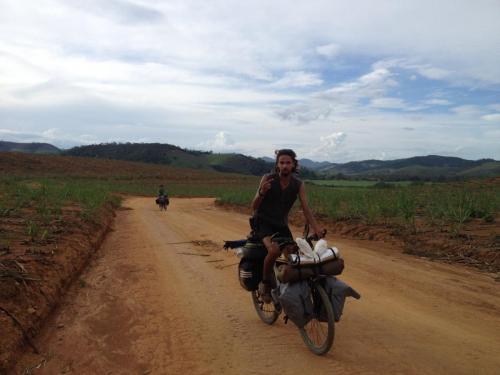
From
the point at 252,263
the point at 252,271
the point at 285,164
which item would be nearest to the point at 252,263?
the point at 252,263

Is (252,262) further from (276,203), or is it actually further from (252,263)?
(276,203)

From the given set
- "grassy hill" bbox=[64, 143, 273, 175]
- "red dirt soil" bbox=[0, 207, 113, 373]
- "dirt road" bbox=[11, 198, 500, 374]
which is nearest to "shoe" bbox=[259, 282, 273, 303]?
"dirt road" bbox=[11, 198, 500, 374]

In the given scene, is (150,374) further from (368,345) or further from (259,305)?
(368,345)

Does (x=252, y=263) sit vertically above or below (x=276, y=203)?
below

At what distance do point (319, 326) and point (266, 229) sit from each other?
4.22 feet

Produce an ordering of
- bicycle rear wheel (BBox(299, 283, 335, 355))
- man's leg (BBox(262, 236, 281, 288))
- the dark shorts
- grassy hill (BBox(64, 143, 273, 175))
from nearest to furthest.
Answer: bicycle rear wheel (BBox(299, 283, 335, 355)) → man's leg (BBox(262, 236, 281, 288)) → the dark shorts → grassy hill (BBox(64, 143, 273, 175))

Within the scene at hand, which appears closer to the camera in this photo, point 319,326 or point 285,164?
point 319,326

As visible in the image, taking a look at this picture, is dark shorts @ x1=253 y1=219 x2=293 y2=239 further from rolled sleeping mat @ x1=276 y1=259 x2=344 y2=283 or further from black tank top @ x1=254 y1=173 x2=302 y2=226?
rolled sleeping mat @ x1=276 y1=259 x2=344 y2=283

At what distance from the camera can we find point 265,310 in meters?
5.89

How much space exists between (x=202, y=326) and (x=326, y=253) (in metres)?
2.05

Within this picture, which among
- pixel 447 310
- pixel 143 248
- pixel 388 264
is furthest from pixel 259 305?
Result: pixel 143 248

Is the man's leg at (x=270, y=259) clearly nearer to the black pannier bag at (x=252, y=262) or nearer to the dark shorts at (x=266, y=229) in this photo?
the dark shorts at (x=266, y=229)

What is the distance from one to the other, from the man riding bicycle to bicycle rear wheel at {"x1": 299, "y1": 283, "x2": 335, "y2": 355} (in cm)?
66

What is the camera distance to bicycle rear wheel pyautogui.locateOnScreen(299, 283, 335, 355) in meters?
4.46
